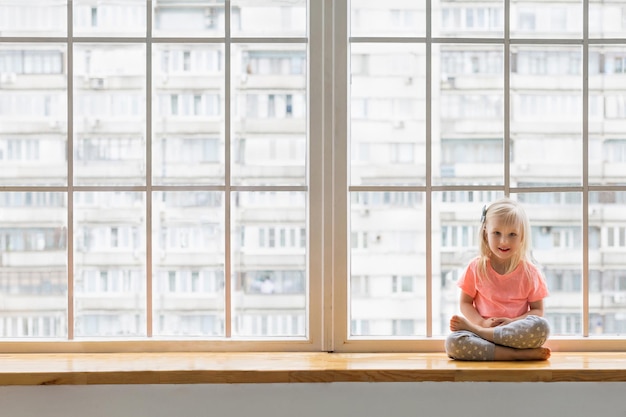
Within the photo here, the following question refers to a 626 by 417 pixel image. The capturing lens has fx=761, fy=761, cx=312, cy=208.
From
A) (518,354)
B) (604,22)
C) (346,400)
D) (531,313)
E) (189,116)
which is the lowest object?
(346,400)

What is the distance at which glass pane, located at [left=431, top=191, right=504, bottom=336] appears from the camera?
2.52 meters

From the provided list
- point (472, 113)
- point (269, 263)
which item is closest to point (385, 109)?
point (472, 113)

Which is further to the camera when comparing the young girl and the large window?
the large window

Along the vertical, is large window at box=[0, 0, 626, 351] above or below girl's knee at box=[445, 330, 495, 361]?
above

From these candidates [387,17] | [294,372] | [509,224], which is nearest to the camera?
[294,372]

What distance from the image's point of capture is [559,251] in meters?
2.54

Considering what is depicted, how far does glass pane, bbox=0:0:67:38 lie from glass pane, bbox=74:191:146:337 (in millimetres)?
554

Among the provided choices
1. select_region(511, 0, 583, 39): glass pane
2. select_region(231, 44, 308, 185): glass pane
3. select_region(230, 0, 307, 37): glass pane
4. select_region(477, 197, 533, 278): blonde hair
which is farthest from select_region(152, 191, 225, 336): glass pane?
select_region(511, 0, 583, 39): glass pane

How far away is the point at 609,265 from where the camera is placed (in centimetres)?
256

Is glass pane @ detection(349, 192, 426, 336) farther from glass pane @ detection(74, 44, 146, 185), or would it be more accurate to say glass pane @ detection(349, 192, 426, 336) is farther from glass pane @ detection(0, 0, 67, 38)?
glass pane @ detection(0, 0, 67, 38)

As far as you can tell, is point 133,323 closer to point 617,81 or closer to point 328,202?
point 328,202

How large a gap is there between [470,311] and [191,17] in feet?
4.28

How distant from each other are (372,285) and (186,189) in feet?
2.27

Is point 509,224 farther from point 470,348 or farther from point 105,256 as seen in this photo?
point 105,256
